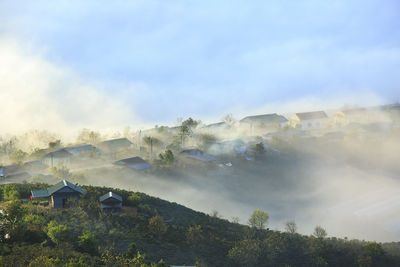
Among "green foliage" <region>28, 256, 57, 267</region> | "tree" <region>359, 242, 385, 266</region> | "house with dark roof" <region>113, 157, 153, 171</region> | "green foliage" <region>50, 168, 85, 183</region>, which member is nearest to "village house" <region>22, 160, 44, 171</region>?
"green foliage" <region>50, 168, 85, 183</region>

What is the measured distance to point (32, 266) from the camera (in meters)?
28.2

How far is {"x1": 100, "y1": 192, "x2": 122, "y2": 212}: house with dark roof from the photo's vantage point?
53625mm

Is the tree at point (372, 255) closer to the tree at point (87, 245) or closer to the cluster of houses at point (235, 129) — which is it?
the tree at point (87, 245)

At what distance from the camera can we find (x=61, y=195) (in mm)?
53375

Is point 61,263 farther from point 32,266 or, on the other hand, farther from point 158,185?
point 158,185

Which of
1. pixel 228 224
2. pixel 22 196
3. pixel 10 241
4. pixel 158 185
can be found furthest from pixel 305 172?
pixel 10 241

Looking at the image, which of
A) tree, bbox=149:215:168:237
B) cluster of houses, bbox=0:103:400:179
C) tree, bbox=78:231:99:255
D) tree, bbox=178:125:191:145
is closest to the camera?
tree, bbox=78:231:99:255

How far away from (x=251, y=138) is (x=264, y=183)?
34011mm

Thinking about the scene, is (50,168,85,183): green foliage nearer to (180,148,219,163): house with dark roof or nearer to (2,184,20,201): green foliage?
(180,148,219,163): house with dark roof

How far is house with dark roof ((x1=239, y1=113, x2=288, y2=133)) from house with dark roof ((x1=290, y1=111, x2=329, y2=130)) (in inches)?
158

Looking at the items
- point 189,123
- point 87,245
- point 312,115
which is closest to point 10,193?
point 87,245

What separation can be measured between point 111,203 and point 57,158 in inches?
2592

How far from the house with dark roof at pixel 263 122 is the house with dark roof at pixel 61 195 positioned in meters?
110

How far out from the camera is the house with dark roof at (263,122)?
156500mm
